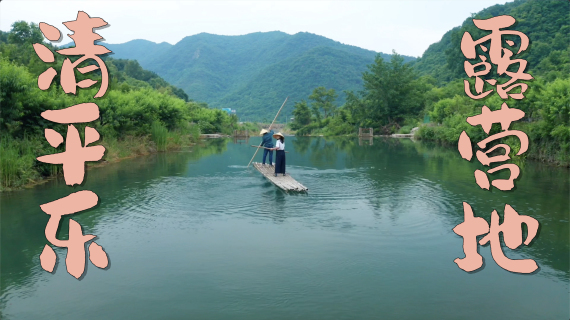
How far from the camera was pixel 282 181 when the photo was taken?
11.5 metres

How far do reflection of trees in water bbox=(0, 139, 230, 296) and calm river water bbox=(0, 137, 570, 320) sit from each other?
0.04 m

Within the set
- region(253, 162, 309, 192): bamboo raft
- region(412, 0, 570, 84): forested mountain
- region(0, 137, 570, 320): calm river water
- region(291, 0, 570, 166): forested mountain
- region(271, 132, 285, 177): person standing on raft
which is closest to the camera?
region(0, 137, 570, 320): calm river water

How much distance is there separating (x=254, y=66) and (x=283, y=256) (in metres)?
106

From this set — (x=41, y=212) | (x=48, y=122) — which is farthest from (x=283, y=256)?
(x=48, y=122)

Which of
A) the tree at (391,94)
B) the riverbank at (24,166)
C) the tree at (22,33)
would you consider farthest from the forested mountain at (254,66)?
the riverbank at (24,166)

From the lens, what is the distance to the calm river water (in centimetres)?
A: 498

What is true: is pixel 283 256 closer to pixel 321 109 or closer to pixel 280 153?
pixel 280 153

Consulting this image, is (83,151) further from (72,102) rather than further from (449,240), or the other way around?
(72,102)

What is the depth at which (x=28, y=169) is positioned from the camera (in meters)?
11.4

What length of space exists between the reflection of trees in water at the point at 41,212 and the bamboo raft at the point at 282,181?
2928 millimetres

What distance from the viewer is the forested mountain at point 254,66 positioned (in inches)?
3250

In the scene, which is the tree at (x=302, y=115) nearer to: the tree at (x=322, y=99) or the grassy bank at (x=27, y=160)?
the tree at (x=322, y=99)

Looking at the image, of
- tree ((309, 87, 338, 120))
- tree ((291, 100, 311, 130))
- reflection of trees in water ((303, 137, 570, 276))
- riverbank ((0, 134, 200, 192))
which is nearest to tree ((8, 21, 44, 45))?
riverbank ((0, 134, 200, 192))

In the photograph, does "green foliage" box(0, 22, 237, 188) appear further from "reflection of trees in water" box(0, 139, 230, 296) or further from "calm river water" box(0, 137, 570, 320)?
"calm river water" box(0, 137, 570, 320)
